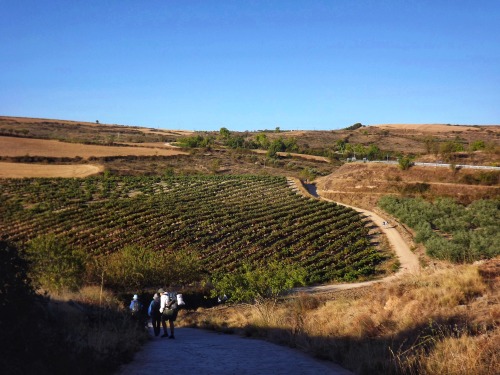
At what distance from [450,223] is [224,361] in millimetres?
43263

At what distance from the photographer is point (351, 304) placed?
13227mm

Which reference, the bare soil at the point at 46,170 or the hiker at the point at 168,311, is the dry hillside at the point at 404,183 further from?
the hiker at the point at 168,311

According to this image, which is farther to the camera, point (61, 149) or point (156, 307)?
point (61, 149)

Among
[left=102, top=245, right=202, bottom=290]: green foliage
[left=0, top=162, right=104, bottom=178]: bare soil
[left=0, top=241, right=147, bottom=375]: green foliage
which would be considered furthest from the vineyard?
[left=0, top=241, right=147, bottom=375]: green foliage

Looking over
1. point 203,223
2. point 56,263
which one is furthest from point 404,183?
point 56,263

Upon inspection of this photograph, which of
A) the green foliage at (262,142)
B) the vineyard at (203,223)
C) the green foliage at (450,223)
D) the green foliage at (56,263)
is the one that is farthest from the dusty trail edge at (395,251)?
the green foliage at (262,142)

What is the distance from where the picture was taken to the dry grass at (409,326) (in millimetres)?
7551

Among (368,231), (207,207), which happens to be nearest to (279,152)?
(207,207)

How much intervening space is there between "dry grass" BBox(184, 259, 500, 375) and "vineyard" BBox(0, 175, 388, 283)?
2113 centimetres

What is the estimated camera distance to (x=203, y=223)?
49500 millimetres

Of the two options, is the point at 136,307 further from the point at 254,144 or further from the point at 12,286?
the point at 254,144

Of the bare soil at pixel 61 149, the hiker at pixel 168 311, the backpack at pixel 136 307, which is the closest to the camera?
the hiker at pixel 168 311

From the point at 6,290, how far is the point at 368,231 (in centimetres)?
4499

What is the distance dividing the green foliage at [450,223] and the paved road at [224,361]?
80.6ft
